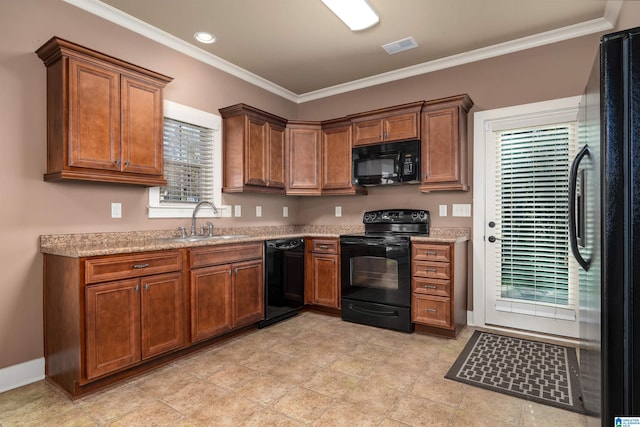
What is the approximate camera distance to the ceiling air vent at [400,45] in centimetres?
338

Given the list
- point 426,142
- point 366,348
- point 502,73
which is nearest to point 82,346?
point 366,348

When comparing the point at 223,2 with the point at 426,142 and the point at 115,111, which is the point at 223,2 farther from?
the point at 426,142

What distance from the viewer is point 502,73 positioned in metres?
3.51

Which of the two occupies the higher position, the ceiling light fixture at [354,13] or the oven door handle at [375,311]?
the ceiling light fixture at [354,13]

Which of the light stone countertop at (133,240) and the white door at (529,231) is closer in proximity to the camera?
the light stone countertop at (133,240)

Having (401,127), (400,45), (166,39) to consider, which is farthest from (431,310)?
(166,39)

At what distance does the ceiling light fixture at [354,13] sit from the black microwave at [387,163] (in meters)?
1.23

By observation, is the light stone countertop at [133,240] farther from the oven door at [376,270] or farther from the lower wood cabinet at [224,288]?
the oven door at [376,270]

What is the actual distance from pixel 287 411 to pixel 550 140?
3.25m

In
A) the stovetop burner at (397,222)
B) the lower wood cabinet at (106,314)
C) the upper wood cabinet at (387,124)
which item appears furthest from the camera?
the stovetop burner at (397,222)

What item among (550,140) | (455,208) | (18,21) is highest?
(18,21)

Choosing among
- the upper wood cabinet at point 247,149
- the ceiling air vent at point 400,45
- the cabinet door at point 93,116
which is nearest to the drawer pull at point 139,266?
the cabinet door at point 93,116

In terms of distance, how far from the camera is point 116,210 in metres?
2.87

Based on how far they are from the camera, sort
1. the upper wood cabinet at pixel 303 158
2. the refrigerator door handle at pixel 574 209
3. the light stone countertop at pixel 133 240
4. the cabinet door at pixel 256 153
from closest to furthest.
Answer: the refrigerator door handle at pixel 574 209 → the light stone countertop at pixel 133 240 → the cabinet door at pixel 256 153 → the upper wood cabinet at pixel 303 158
